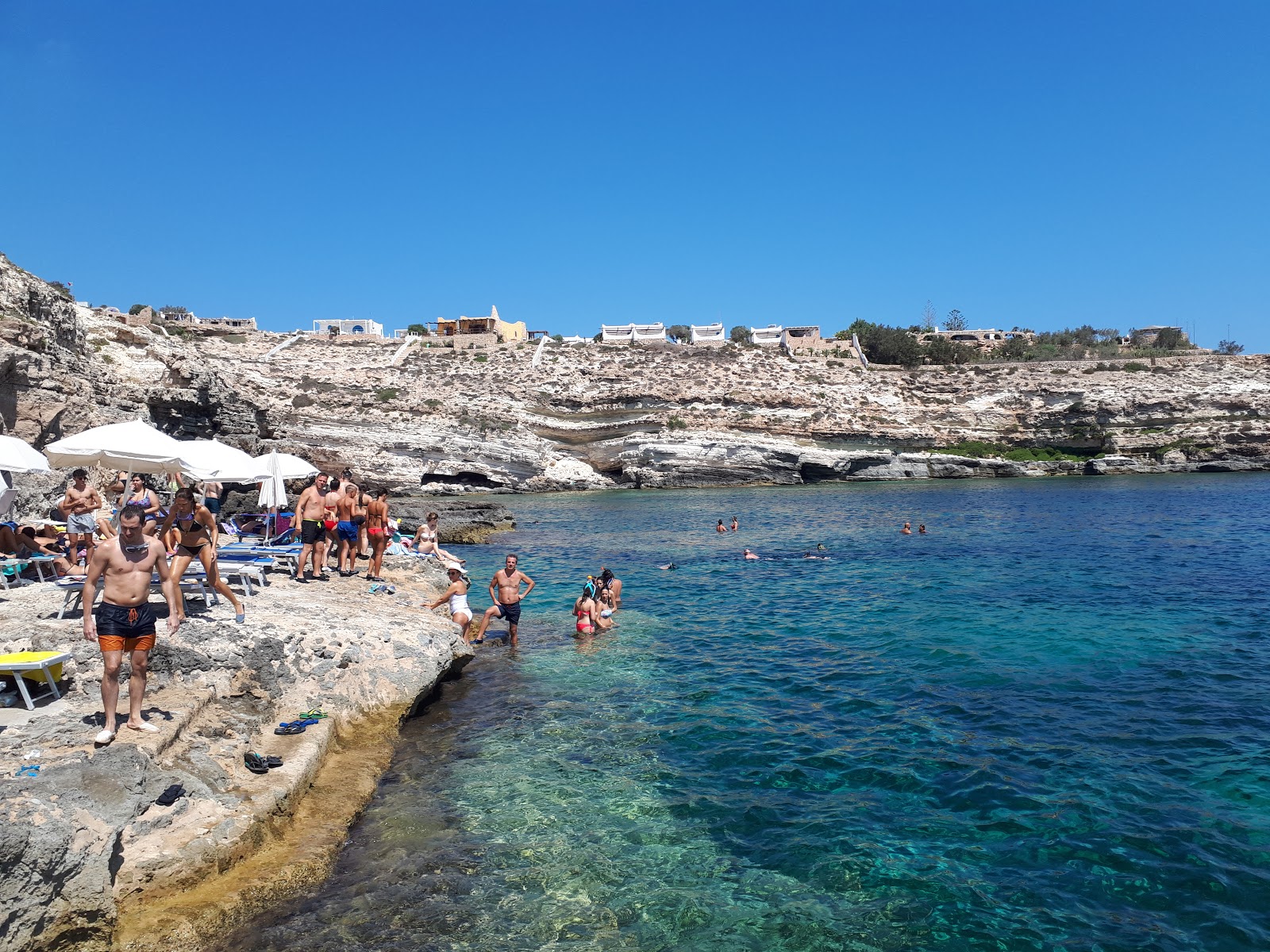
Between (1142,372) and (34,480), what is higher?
(1142,372)

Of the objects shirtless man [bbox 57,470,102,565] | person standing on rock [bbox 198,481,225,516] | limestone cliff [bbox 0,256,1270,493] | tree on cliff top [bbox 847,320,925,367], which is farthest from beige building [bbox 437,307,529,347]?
shirtless man [bbox 57,470,102,565]

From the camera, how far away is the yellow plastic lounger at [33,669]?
246 inches

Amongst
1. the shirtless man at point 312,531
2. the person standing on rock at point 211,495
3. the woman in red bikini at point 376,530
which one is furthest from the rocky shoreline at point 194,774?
the person standing on rock at point 211,495

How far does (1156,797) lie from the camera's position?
7125 millimetres

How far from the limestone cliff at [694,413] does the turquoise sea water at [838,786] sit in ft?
111

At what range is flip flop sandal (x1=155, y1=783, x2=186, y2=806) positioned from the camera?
5.62 m

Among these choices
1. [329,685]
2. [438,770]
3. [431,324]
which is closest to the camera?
[438,770]

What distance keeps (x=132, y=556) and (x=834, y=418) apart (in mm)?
53804

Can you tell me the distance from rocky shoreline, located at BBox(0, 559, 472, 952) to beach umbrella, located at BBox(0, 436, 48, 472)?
2.28 m

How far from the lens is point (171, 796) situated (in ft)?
18.6

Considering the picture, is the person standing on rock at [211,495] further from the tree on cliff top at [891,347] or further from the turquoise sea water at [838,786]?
the tree on cliff top at [891,347]

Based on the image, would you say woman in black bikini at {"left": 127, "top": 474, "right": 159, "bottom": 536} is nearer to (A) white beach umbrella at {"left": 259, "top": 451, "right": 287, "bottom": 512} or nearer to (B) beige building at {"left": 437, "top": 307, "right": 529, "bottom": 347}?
(A) white beach umbrella at {"left": 259, "top": 451, "right": 287, "bottom": 512}

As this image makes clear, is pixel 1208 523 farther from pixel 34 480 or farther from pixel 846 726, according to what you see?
pixel 34 480

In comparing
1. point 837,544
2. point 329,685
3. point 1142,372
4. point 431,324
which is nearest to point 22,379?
point 329,685
